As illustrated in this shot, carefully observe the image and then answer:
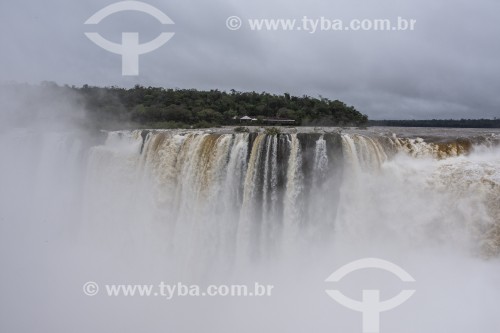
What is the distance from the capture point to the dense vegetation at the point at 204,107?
27922 millimetres

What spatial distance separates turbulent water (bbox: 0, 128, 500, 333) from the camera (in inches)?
396

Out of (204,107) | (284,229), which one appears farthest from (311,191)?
(204,107)

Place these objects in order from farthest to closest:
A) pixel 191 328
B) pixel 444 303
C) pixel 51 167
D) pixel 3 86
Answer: pixel 3 86 < pixel 51 167 < pixel 191 328 < pixel 444 303

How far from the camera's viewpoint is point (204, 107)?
3092 cm

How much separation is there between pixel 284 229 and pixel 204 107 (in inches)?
821

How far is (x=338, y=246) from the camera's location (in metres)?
11.3

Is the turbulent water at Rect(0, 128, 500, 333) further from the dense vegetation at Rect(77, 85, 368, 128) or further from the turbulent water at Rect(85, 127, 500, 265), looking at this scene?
the dense vegetation at Rect(77, 85, 368, 128)

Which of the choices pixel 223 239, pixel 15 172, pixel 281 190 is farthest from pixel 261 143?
pixel 15 172

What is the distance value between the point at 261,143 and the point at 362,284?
4837 millimetres

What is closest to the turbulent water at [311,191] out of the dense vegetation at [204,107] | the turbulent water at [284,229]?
the turbulent water at [284,229]

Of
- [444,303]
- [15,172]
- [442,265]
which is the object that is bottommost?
[444,303]

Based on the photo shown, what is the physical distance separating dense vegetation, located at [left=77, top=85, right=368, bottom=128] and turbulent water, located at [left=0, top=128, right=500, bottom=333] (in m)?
12.0

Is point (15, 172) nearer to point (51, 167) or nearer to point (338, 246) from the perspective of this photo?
point (51, 167)

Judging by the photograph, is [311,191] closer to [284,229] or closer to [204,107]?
[284,229]
